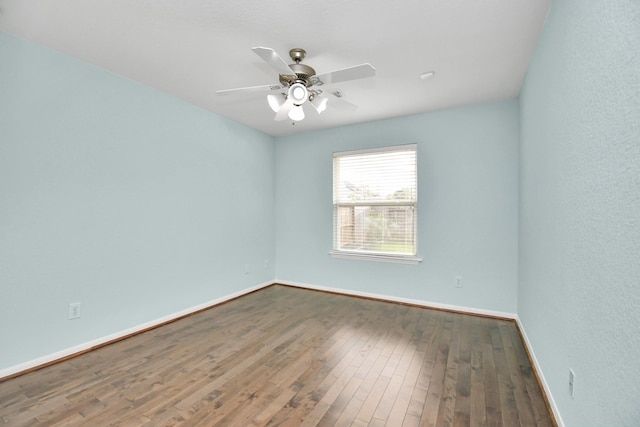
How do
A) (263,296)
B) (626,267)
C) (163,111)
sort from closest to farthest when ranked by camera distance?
1. (626,267)
2. (163,111)
3. (263,296)

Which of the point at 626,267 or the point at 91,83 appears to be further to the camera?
the point at 91,83

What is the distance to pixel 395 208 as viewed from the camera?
4.13 m

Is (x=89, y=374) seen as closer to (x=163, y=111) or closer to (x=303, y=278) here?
(x=163, y=111)

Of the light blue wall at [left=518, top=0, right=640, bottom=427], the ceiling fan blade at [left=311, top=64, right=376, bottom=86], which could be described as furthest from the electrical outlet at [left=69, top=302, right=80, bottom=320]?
the light blue wall at [left=518, top=0, right=640, bottom=427]

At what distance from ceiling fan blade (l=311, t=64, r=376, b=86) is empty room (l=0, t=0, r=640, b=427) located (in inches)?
2.4

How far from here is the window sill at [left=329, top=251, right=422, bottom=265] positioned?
13.0ft

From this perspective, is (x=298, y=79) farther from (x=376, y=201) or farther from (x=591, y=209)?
(x=376, y=201)

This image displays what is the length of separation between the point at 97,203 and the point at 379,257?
11.2 feet

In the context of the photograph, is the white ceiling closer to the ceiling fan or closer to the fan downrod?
the fan downrod

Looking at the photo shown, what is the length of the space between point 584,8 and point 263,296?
14.1ft

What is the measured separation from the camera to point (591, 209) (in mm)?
1250

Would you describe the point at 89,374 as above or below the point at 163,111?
below

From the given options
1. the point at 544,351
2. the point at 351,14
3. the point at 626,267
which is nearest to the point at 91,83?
the point at 351,14

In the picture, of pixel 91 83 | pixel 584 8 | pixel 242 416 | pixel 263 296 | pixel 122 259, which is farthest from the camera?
pixel 263 296
